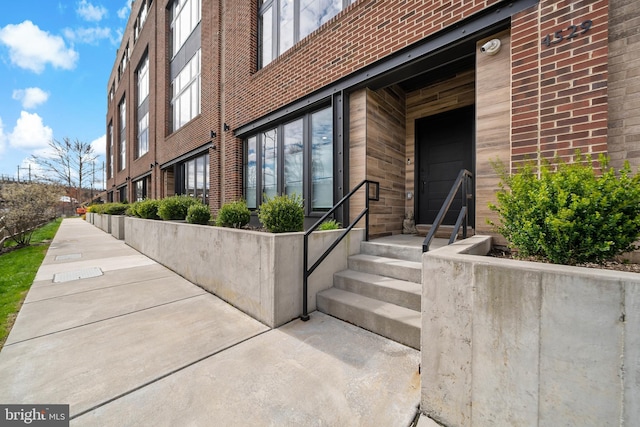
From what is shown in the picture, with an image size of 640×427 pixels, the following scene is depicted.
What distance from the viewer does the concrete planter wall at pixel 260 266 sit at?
2.75 meters

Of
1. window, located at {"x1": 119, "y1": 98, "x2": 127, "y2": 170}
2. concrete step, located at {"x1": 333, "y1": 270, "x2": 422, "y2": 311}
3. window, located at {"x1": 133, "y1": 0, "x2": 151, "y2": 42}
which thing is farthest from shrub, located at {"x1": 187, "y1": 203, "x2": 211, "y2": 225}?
window, located at {"x1": 119, "y1": 98, "x2": 127, "y2": 170}

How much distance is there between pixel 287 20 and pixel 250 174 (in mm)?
3421

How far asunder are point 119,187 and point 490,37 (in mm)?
22440

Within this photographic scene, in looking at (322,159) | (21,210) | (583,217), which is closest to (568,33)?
(583,217)

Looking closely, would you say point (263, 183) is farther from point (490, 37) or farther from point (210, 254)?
point (490, 37)

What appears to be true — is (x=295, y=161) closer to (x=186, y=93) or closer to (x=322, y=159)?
(x=322, y=159)

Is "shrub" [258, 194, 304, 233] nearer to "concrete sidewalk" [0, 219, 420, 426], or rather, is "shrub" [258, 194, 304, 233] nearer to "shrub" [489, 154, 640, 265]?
"concrete sidewalk" [0, 219, 420, 426]

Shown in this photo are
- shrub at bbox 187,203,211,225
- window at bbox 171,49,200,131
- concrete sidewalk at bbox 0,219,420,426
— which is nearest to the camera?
concrete sidewalk at bbox 0,219,420,426

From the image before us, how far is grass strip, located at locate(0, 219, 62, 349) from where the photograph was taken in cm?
283

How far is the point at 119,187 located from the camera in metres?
18.4

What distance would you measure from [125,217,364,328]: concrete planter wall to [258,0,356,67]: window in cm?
405

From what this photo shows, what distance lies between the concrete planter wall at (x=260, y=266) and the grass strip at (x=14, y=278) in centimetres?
194

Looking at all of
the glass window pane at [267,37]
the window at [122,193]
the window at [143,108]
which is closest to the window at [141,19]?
the window at [143,108]

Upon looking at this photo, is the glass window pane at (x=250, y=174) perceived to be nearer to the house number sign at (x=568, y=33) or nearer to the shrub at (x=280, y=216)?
the shrub at (x=280, y=216)
